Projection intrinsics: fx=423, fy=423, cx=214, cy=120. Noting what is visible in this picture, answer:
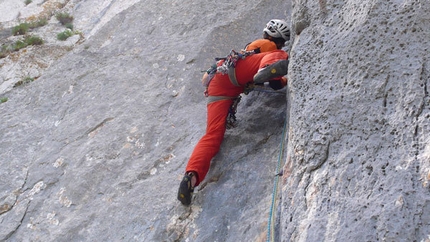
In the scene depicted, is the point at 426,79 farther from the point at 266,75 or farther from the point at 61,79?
the point at 61,79

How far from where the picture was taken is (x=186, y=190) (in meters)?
4.10

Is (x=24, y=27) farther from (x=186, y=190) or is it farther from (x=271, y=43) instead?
(x=186, y=190)

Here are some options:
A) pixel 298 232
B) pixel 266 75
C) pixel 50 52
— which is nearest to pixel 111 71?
pixel 50 52

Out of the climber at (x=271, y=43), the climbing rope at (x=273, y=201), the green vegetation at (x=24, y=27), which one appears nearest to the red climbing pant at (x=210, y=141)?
the climber at (x=271, y=43)

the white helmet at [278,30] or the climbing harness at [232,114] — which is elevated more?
the white helmet at [278,30]

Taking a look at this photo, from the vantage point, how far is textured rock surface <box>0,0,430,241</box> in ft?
8.38

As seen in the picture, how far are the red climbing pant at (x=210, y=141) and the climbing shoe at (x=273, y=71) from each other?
0.62 meters

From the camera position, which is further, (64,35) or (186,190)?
(64,35)

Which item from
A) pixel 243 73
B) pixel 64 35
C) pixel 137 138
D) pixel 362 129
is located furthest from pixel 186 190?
pixel 64 35

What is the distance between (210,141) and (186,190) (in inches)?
23.2

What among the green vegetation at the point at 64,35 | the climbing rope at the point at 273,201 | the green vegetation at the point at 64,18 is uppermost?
the green vegetation at the point at 64,18

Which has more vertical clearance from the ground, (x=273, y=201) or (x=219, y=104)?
(x=219, y=104)

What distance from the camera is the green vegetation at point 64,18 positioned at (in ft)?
31.2

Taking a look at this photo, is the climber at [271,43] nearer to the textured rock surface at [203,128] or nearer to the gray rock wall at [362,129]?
the textured rock surface at [203,128]
